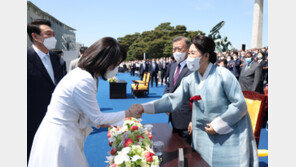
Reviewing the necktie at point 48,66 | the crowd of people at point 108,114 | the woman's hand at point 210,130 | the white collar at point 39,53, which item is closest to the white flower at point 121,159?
the crowd of people at point 108,114

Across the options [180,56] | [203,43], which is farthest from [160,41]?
[203,43]

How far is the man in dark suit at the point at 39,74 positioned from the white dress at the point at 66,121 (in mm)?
1003

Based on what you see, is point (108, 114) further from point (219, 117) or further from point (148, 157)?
point (219, 117)

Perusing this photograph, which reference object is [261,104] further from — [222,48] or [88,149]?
[222,48]

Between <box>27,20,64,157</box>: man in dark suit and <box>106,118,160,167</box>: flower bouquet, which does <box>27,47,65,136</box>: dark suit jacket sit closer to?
<box>27,20,64,157</box>: man in dark suit

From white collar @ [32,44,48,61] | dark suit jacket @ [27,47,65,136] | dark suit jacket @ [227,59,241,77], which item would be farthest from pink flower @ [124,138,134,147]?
dark suit jacket @ [227,59,241,77]

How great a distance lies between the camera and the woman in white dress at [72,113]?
4.24 feet

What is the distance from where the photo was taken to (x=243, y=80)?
5805mm

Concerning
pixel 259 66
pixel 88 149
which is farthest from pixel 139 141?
pixel 259 66

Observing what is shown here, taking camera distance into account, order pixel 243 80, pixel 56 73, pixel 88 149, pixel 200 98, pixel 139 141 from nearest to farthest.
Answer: pixel 139 141
pixel 200 98
pixel 56 73
pixel 88 149
pixel 243 80

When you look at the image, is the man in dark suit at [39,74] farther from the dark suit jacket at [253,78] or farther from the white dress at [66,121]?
the dark suit jacket at [253,78]

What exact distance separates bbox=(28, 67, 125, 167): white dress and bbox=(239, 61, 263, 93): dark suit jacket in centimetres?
527

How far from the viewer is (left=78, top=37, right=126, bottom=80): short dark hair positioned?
134 cm

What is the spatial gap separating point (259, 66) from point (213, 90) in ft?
15.1
